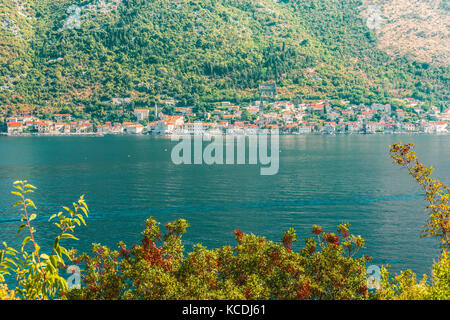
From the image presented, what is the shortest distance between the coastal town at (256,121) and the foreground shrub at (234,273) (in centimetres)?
11737

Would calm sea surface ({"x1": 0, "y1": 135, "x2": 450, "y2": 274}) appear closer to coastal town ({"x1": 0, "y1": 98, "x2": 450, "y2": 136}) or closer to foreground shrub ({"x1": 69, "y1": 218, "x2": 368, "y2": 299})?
foreground shrub ({"x1": 69, "y1": 218, "x2": 368, "y2": 299})

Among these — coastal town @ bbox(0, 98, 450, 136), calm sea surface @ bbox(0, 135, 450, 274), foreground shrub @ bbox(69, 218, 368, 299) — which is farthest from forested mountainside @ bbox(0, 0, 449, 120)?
foreground shrub @ bbox(69, 218, 368, 299)

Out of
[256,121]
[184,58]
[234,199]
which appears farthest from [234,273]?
[184,58]

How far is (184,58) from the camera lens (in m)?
162

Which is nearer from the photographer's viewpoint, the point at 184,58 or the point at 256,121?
the point at 256,121

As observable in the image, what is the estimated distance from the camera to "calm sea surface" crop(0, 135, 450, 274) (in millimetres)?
24219

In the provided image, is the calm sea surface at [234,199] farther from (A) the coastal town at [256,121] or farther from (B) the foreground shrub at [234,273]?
(A) the coastal town at [256,121]

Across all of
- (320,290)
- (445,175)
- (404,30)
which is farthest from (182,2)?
(320,290)

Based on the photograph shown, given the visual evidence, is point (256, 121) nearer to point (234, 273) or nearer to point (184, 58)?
point (184, 58)

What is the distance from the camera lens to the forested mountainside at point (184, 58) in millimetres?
146750

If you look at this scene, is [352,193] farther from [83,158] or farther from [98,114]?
[98,114]

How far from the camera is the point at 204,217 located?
28484 mm

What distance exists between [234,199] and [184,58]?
133m

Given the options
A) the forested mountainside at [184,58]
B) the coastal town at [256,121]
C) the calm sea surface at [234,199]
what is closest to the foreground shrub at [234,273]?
the calm sea surface at [234,199]
